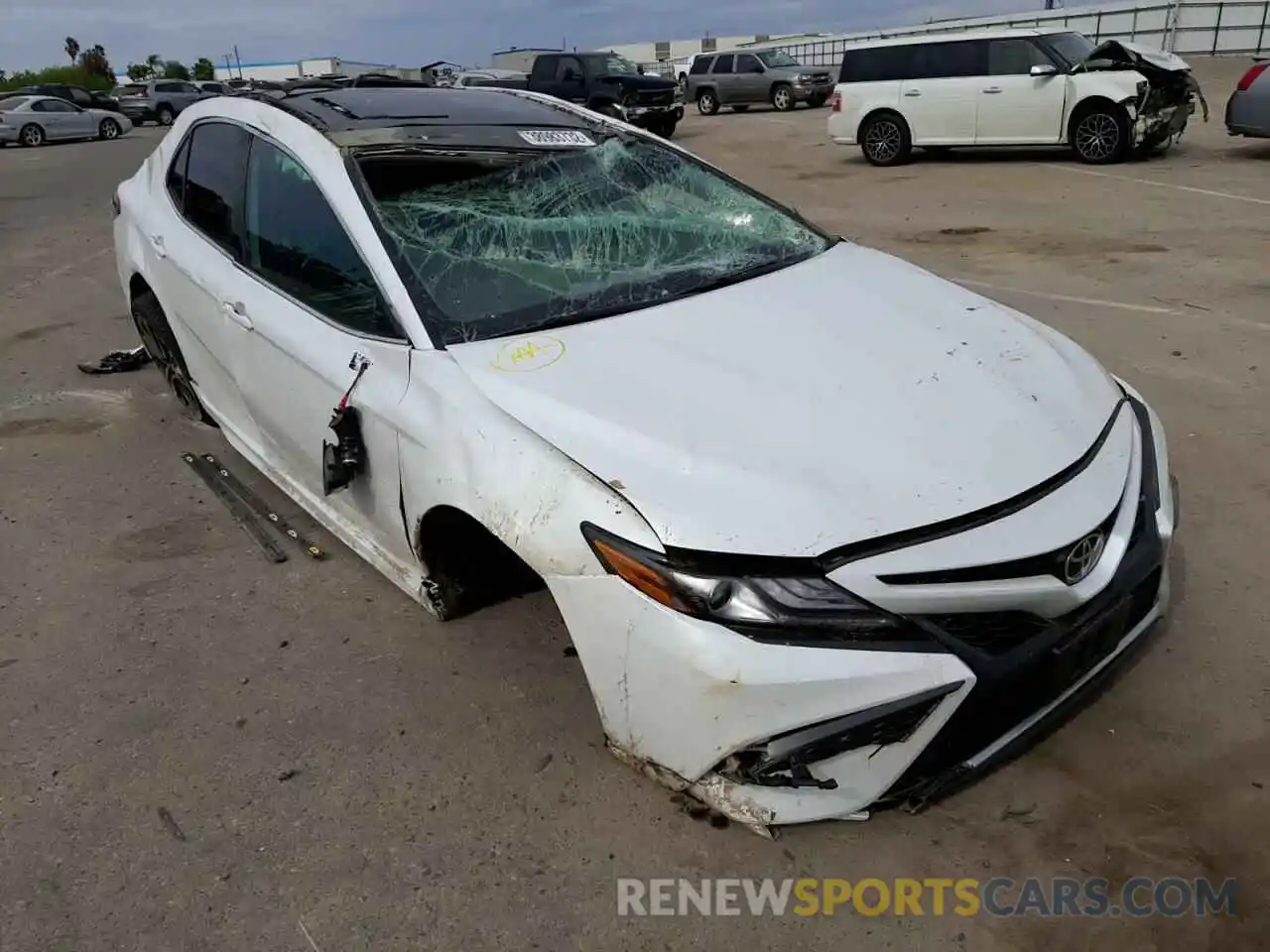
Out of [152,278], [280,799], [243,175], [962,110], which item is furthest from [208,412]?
[962,110]

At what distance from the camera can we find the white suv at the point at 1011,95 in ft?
39.7

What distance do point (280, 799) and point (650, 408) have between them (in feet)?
4.54

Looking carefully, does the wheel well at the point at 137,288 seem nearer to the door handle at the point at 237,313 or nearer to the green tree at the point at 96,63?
the door handle at the point at 237,313

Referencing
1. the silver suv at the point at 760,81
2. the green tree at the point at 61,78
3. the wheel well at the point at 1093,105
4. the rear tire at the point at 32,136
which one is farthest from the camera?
the green tree at the point at 61,78

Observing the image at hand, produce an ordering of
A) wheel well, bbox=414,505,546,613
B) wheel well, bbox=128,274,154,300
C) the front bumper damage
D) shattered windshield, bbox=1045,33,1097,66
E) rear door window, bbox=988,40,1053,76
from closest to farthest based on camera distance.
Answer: the front bumper damage, wheel well, bbox=414,505,546,613, wheel well, bbox=128,274,154,300, shattered windshield, bbox=1045,33,1097,66, rear door window, bbox=988,40,1053,76

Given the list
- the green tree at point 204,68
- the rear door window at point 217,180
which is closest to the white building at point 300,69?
the green tree at point 204,68

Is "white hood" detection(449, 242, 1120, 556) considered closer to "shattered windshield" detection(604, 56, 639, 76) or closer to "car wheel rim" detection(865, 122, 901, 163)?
"car wheel rim" detection(865, 122, 901, 163)

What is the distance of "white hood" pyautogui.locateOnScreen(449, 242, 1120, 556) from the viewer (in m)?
2.08

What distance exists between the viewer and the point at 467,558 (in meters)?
2.85

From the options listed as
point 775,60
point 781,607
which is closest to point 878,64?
point 775,60

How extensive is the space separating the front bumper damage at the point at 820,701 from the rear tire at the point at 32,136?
31.6 meters

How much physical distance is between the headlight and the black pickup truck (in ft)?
62.0

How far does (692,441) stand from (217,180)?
2639mm

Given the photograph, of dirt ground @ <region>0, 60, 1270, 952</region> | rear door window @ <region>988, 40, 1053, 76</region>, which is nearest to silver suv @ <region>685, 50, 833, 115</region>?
rear door window @ <region>988, 40, 1053, 76</region>
